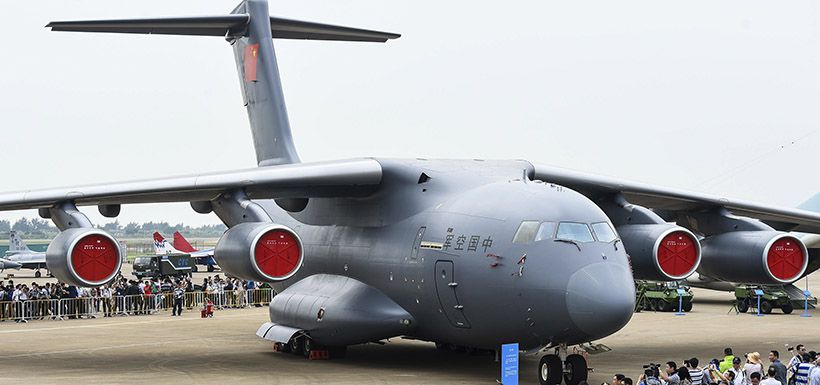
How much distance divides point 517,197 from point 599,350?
260cm

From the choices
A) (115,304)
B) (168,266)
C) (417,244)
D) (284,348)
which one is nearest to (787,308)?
(284,348)

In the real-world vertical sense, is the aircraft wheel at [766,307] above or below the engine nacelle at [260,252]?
below

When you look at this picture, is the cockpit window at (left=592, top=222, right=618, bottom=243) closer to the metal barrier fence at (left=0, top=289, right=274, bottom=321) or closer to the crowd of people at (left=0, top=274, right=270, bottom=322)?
the crowd of people at (left=0, top=274, right=270, bottom=322)

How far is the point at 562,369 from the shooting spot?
14750 millimetres

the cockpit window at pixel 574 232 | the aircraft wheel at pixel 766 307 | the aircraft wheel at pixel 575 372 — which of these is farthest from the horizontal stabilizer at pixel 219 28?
the aircraft wheel at pixel 766 307

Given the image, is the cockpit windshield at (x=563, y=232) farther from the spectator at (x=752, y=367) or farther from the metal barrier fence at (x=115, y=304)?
the metal barrier fence at (x=115, y=304)

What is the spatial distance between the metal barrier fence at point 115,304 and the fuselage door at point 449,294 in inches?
658

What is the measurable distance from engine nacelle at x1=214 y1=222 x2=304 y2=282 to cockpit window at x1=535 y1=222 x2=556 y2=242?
3857 mm

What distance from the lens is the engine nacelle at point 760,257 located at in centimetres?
1880

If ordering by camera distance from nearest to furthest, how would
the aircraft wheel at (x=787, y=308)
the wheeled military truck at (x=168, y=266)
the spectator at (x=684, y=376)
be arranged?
the spectator at (x=684, y=376)
the aircraft wheel at (x=787, y=308)
the wheeled military truck at (x=168, y=266)

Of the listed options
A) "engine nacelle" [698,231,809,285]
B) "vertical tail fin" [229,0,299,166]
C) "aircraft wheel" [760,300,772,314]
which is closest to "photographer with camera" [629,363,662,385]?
"engine nacelle" [698,231,809,285]

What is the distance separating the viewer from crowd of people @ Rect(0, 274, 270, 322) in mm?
28984

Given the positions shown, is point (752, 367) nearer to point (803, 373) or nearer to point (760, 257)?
point (803, 373)

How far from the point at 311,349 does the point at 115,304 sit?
14028 mm
